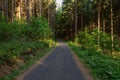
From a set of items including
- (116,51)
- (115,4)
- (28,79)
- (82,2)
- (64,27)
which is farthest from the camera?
(64,27)

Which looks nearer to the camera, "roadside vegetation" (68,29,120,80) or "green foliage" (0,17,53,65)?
"roadside vegetation" (68,29,120,80)

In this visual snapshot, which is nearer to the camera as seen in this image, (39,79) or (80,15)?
(39,79)

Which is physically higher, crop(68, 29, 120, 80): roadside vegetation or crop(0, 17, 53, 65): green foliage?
crop(0, 17, 53, 65): green foliage

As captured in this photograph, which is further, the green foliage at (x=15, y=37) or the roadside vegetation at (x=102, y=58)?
the green foliage at (x=15, y=37)

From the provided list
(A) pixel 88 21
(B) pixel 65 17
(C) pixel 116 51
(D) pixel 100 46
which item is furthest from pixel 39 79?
(B) pixel 65 17

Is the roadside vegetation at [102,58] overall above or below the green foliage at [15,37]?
below

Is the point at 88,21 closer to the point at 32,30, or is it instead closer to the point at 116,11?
the point at 116,11

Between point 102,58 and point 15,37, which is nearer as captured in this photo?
point 102,58

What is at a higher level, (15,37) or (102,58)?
(15,37)

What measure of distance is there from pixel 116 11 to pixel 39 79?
31.1m

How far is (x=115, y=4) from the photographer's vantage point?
38.5 m

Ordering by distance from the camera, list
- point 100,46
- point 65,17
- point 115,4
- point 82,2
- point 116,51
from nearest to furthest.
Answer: point 116,51
point 100,46
point 115,4
point 82,2
point 65,17

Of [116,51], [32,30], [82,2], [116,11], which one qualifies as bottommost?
[116,51]

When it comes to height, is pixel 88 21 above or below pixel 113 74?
above
